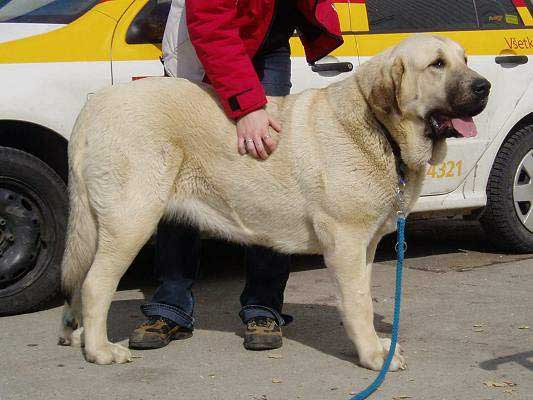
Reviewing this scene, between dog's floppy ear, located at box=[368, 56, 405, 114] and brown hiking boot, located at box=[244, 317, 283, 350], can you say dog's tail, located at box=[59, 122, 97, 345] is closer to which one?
brown hiking boot, located at box=[244, 317, 283, 350]

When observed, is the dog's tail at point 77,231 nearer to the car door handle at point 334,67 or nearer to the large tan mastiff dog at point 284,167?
the large tan mastiff dog at point 284,167

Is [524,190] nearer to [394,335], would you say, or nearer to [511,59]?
[511,59]

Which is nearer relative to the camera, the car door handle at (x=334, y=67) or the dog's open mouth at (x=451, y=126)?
the dog's open mouth at (x=451, y=126)

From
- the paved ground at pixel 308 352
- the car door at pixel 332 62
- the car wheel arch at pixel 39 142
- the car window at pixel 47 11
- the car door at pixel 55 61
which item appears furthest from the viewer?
the car door at pixel 332 62

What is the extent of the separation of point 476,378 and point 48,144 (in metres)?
2.72

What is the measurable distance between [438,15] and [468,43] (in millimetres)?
285

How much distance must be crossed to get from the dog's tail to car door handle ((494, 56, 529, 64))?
3.36 m

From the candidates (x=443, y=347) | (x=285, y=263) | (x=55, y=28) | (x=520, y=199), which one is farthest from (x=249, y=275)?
(x=520, y=199)

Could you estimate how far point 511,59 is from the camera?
687 cm

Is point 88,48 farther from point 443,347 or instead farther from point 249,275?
point 443,347

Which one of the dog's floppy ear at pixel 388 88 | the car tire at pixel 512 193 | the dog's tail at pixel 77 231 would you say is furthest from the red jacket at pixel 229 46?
the car tire at pixel 512 193

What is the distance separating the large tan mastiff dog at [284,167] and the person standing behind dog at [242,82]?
14 cm

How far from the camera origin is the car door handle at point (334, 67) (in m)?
6.16

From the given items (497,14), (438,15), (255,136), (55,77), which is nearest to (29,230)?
(55,77)
